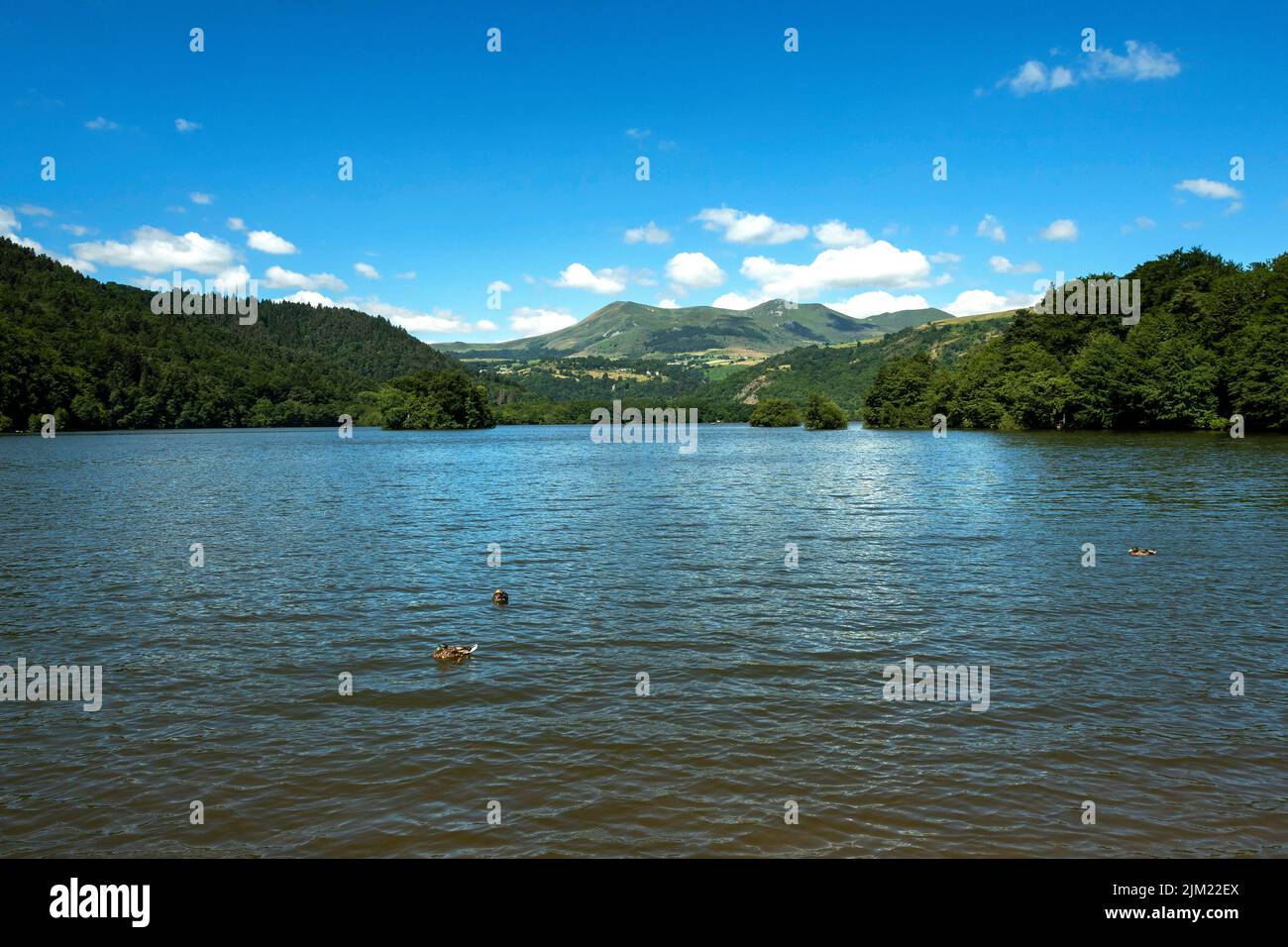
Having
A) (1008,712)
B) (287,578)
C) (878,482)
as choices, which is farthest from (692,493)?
(1008,712)

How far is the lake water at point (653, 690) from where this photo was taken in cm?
1087

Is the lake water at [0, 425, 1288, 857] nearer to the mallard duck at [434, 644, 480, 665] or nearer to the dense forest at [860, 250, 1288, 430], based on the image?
the mallard duck at [434, 644, 480, 665]

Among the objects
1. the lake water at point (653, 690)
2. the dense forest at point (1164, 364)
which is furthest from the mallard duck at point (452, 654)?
the dense forest at point (1164, 364)

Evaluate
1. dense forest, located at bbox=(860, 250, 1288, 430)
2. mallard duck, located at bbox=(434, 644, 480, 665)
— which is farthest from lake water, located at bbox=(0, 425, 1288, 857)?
dense forest, located at bbox=(860, 250, 1288, 430)

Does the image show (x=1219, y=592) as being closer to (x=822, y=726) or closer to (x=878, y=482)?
(x=822, y=726)

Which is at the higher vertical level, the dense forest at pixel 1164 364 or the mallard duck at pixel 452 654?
the dense forest at pixel 1164 364

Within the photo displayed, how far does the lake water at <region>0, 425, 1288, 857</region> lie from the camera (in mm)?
10867

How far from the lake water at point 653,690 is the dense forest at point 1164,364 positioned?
96945mm

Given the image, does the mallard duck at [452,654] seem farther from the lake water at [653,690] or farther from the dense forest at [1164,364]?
the dense forest at [1164,364]

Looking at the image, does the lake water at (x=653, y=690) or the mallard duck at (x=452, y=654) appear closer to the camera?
the lake water at (x=653, y=690)

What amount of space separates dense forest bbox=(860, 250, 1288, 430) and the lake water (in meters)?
96.9

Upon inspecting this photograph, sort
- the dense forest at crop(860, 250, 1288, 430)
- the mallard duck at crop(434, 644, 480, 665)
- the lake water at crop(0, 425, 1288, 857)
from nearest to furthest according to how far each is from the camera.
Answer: the lake water at crop(0, 425, 1288, 857)
the mallard duck at crop(434, 644, 480, 665)
the dense forest at crop(860, 250, 1288, 430)

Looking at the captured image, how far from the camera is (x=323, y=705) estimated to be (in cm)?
1568
